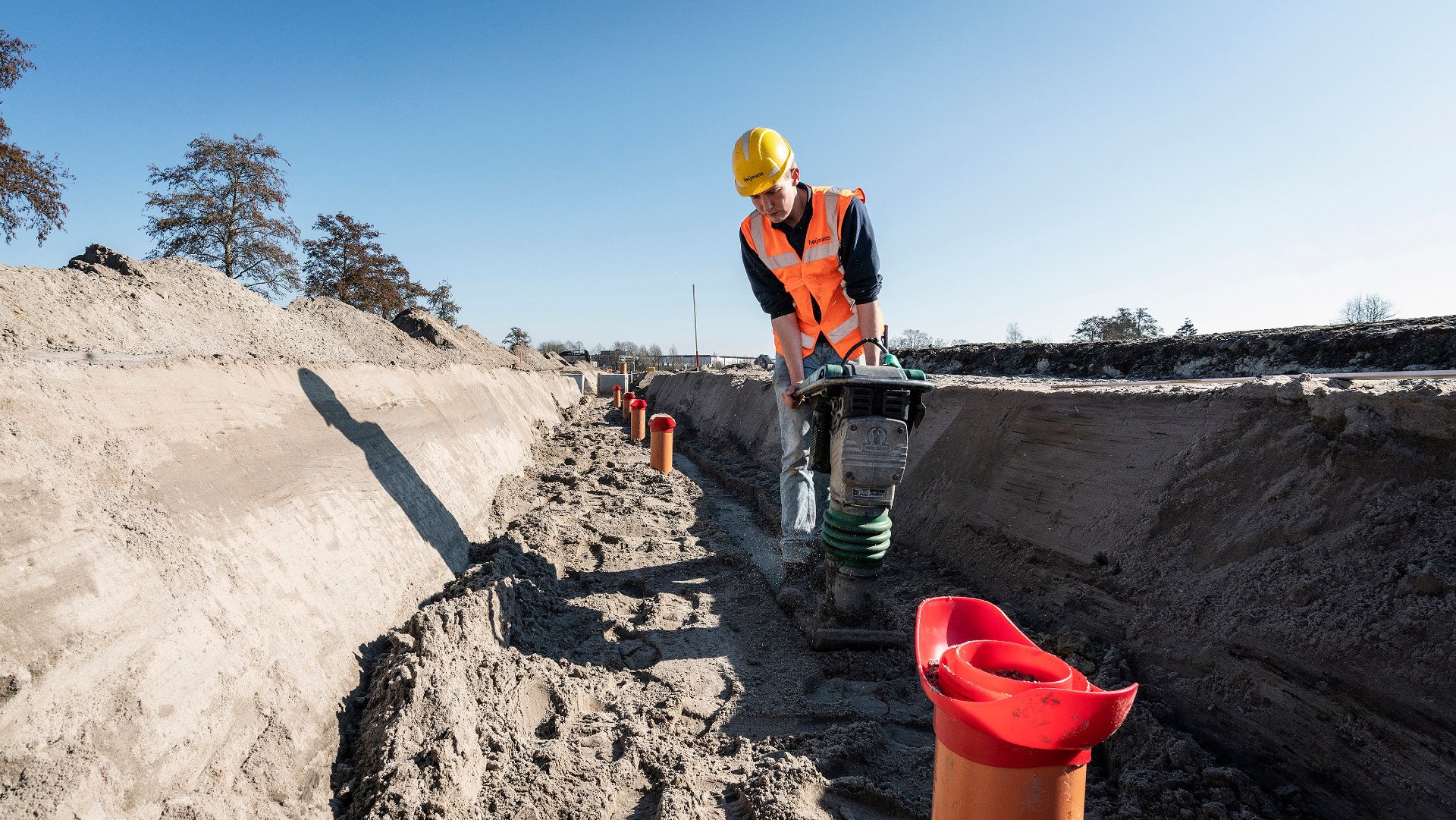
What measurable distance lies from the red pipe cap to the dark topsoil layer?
740cm

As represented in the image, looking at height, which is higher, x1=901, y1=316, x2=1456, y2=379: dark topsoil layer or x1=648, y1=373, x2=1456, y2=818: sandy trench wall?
x1=901, y1=316, x2=1456, y2=379: dark topsoil layer

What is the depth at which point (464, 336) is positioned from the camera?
20.4 m

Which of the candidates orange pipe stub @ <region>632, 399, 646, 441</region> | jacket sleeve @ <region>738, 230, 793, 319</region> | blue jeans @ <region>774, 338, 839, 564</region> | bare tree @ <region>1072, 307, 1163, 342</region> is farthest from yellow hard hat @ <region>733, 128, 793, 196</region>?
bare tree @ <region>1072, 307, 1163, 342</region>

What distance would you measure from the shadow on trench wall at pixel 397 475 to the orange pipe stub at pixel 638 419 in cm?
640

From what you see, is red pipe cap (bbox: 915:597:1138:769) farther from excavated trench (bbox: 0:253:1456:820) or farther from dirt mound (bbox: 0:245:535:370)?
dirt mound (bbox: 0:245:535:370)

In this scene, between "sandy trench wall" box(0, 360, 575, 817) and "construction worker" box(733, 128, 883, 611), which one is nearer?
"sandy trench wall" box(0, 360, 575, 817)

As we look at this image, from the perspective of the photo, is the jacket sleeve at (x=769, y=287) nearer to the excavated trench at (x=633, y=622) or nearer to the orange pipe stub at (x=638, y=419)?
the excavated trench at (x=633, y=622)

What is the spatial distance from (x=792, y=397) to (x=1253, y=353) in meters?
7.68

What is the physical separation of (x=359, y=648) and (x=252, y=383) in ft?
4.65

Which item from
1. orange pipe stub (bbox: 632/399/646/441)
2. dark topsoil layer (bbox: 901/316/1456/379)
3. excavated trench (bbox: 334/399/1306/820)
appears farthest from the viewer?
orange pipe stub (bbox: 632/399/646/441)

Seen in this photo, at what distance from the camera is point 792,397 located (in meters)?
3.79

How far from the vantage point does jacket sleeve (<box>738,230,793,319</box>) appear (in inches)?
159

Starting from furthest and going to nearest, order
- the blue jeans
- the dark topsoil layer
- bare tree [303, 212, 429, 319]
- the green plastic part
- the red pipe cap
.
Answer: bare tree [303, 212, 429, 319], the dark topsoil layer, the blue jeans, the green plastic part, the red pipe cap

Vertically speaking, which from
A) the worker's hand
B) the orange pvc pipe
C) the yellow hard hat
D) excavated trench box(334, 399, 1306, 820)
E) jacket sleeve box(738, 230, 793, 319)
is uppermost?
the yellow hard hat
